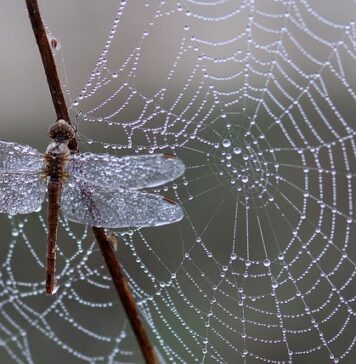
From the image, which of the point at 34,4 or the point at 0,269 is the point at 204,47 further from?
the point at 34,4

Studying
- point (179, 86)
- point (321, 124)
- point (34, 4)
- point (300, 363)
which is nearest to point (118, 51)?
point (179, 86)

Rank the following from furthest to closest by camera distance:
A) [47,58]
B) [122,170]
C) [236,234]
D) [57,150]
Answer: [236,234]
[122,170]
[57,150]
[47,58]

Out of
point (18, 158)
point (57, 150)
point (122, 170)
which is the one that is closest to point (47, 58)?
point (57, 150)

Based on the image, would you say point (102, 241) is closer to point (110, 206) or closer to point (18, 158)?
point (110, 206)

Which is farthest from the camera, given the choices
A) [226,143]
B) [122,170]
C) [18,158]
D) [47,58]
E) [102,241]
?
[226,143]

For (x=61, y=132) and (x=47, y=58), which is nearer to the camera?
(x=47, y=58)

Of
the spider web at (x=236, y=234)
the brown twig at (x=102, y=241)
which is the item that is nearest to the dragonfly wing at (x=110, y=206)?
the brown twig at (x=102, y=241)

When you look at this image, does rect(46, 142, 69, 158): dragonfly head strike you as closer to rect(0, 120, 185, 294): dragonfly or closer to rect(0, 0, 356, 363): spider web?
rect(0, 120, 185, 294): dragonfly
